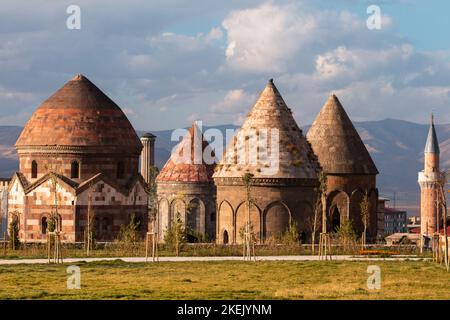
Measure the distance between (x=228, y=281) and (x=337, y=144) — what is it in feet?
112

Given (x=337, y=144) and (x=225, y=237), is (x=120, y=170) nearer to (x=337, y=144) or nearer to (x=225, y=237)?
(x=225, y=237)

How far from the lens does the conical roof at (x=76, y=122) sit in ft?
226

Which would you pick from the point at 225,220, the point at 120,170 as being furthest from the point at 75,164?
the point at 225,220

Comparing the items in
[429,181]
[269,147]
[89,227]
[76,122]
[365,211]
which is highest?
[76,122]

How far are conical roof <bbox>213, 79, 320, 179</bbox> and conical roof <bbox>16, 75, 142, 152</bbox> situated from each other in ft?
24.5

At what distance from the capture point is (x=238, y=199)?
65438 millimetres

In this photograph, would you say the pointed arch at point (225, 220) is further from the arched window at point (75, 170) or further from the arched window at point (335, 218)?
the arched window at point (75, 170)

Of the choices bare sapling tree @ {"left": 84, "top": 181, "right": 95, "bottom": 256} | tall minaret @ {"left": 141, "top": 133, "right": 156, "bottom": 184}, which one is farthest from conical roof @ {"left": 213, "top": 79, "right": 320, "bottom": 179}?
tall minaret @ {"left": 141, "top": 133, "right": 156, "bottom": 184}

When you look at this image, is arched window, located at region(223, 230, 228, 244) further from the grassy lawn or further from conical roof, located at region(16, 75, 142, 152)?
the grassy lawn

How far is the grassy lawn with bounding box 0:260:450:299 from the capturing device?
33969 mm

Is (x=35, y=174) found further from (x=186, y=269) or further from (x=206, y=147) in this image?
(x=186, y=269)

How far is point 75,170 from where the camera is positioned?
227 ft
